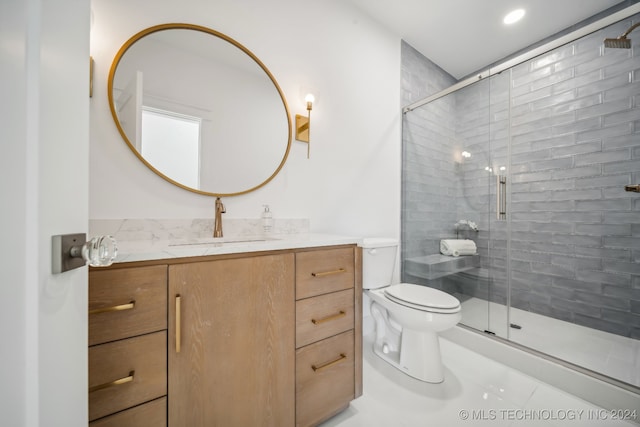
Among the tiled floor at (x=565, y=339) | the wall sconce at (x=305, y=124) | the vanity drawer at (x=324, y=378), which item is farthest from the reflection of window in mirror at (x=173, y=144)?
the tiled floor at (x=565, y=339)

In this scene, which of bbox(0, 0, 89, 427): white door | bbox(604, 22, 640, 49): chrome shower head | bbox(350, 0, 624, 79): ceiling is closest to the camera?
bbox(0, 0, 89, 427): white door

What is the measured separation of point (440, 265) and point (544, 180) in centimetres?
118

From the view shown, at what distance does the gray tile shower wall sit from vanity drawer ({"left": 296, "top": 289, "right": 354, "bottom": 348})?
51.7 inches

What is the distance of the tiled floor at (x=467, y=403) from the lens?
1.20 metres

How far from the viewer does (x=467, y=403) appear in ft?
4.30

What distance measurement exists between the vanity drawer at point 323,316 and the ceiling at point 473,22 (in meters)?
2.27

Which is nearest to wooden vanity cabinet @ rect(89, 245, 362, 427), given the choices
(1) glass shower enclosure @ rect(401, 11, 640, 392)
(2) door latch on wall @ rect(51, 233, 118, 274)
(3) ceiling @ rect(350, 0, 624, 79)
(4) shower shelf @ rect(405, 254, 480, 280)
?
(2) door latch on wall @ rect(51, 233, 118, 274)

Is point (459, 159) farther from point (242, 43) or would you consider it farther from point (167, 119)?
point (167, 119)

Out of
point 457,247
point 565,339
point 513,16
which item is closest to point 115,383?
point 457,247

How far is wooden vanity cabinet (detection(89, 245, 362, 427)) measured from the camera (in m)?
0.68

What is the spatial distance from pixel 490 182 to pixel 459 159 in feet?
1.16

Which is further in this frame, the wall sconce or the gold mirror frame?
the wall sconce

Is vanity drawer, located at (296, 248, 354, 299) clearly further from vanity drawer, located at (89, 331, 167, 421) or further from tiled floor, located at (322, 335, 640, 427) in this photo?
tiled floor, located at (322, 335, 640, 427)

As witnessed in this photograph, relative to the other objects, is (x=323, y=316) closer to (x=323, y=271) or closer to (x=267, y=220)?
(x=323, y=271)
